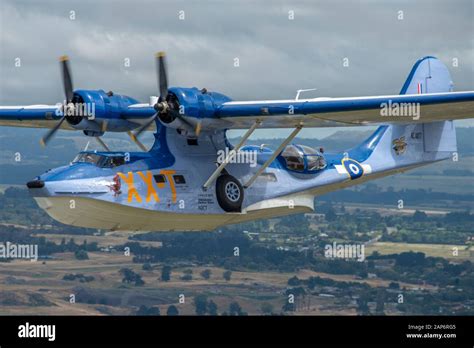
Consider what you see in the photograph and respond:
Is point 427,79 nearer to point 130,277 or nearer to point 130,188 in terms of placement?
point 130,188

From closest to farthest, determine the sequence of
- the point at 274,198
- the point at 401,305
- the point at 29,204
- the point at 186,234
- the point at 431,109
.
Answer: the point at 431,109 < the point at 274,198 < the point at 401,305 < the point at 186,234 < the point at 29,204

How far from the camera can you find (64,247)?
58844 mm

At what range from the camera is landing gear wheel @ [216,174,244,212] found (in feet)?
104

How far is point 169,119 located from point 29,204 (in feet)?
125

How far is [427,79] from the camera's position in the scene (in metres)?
37.2

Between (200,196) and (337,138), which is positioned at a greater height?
(337,138)

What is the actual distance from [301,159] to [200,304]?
602 inches

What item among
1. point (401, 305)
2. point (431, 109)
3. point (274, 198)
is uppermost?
point (431, 109)

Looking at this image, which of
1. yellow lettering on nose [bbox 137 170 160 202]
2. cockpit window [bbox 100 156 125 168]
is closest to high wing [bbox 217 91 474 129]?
yellow lettering on nose [bbox 137 170 160 202]

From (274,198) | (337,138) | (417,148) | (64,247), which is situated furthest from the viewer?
(337,138)

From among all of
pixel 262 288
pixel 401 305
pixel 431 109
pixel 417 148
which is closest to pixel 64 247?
pixel 262 288

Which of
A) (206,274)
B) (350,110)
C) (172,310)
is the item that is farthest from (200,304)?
(350,110)

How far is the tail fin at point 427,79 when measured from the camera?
37031 mm

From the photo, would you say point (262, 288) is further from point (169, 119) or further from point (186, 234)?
point (169, 119)
